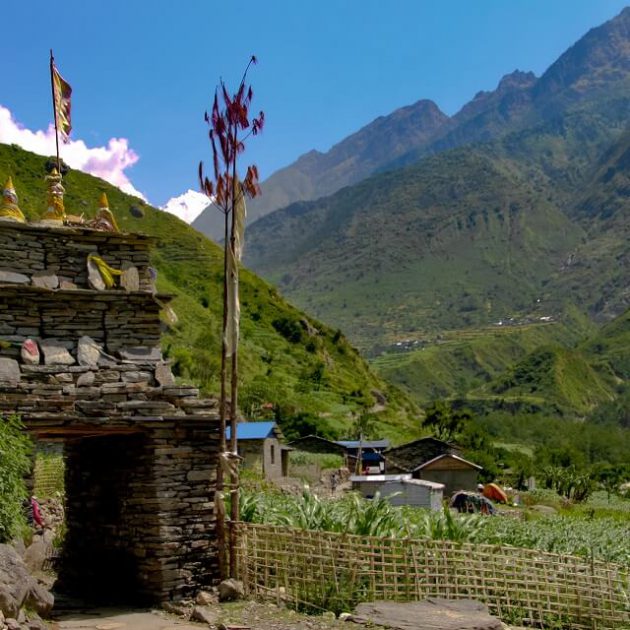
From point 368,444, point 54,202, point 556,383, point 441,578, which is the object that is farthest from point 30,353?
A: point 556,383

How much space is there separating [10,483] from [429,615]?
208 inches

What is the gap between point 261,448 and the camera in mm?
38656

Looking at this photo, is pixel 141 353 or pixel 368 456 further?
pixel 368 456

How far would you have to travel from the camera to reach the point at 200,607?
11516 mm

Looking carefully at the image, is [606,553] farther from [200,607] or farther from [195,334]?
[195,334]

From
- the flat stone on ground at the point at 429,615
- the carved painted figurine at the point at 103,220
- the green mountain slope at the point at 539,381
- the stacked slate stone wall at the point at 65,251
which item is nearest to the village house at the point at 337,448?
the carved painted figurine at the point at 103,220

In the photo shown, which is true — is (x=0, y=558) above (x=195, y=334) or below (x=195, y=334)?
below

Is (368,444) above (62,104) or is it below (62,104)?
below

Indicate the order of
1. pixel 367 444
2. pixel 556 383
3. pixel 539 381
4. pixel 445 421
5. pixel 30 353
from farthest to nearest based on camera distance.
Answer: pixel 539 381 < pixel 556 383 < pixel 445 421 < pixel 367 444 < pixel 30 353

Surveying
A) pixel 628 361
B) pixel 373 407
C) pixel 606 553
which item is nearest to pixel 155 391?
pixel 606 553

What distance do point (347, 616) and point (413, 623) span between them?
3.57 feet

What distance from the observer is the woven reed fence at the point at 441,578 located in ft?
38.3

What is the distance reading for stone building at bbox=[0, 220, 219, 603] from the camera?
12055mm

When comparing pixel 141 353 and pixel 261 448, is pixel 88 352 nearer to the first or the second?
pixel 141 353
